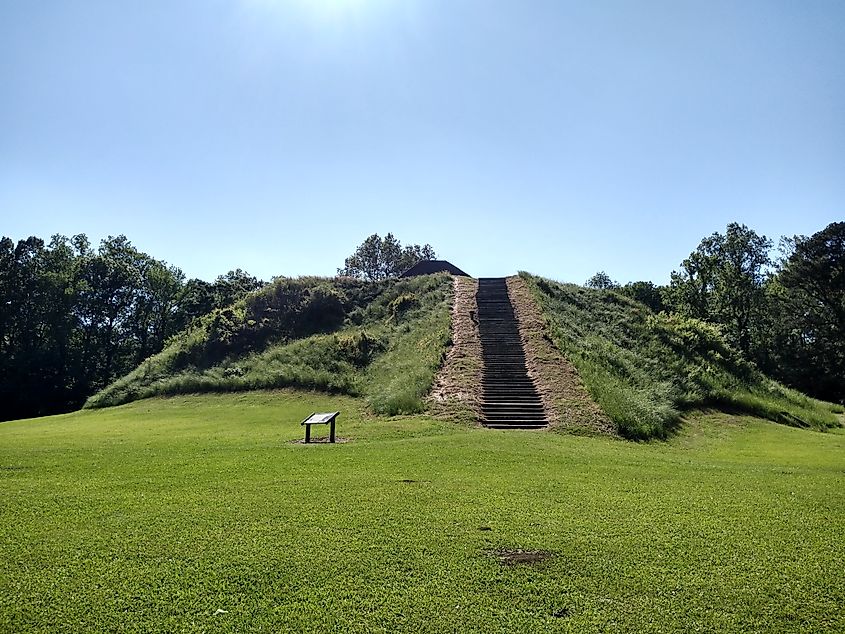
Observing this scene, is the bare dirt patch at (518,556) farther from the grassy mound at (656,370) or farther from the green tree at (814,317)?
the green tree at (814,317)

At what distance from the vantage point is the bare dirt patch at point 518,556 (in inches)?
215

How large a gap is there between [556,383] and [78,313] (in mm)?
46201

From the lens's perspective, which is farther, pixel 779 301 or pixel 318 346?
pixel 779 301

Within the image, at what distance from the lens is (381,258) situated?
295 feet

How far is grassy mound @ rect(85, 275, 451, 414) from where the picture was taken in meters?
24.0

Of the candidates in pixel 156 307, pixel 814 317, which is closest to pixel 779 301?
pixel 814 317

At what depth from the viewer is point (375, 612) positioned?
14.6 ft

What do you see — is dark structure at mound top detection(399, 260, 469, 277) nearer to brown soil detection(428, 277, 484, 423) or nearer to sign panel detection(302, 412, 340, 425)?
brown soil detection(428, 277, 484, 423)

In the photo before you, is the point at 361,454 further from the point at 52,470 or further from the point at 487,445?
the point at 52,470

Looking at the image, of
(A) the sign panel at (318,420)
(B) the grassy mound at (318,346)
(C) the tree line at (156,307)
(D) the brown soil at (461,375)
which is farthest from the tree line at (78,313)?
(A) the sign panel at (318,420)

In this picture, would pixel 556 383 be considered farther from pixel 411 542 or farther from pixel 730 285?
pixel 730 285

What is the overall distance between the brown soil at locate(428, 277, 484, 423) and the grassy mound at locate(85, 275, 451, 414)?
1.79ft

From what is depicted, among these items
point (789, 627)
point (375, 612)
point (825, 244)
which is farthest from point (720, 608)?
point (825, 244)

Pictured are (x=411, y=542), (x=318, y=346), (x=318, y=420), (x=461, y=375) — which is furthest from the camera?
(x=318, y=346)
